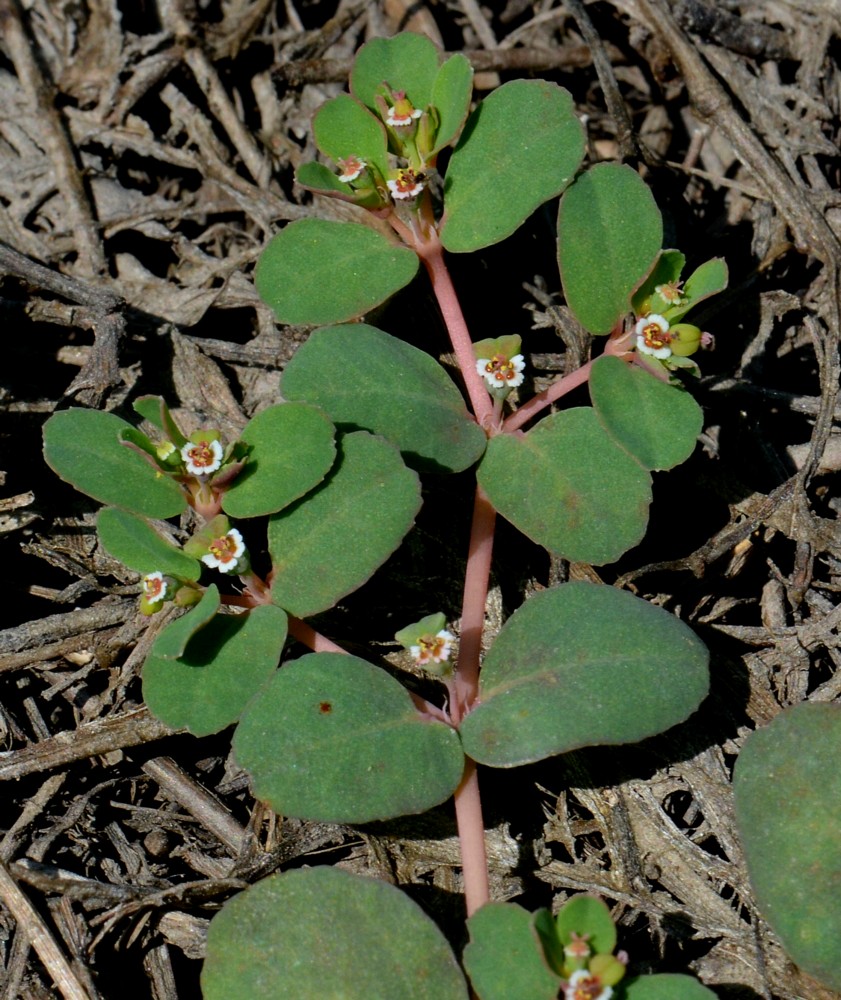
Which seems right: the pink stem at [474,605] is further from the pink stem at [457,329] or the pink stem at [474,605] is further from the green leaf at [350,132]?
the green leaf at [350,132]

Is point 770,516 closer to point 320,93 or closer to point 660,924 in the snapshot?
point 660,924

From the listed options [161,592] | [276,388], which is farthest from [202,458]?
[276,388]

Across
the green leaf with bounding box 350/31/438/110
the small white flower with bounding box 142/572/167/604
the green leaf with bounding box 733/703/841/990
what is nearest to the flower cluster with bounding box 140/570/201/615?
the small white flower with bounding box 142/572/167/604

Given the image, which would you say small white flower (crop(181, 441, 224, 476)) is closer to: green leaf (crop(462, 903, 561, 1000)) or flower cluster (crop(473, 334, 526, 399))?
flower cluster (crop(473, 334, 526, 399))

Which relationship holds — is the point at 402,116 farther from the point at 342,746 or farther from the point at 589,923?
the point at 589,923

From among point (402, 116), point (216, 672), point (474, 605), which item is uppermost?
point (402, 116)

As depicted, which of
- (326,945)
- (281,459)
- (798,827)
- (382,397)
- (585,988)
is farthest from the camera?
(382,397)
